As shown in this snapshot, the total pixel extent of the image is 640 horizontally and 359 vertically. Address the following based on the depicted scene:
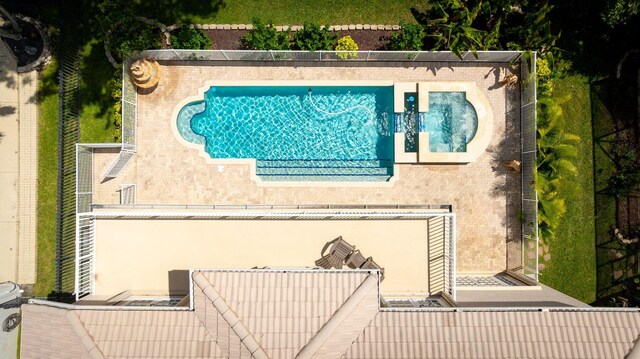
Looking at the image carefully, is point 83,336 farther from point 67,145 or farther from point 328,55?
point 328,55

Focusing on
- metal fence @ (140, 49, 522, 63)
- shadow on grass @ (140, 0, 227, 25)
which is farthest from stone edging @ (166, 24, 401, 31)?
metal fence @ (140, 49, 522, 63)

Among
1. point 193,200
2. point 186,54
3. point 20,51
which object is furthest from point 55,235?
point 186,54

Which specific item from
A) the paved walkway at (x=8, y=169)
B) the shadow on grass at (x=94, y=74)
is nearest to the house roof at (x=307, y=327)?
the paved walkway at (x=8, y=169)

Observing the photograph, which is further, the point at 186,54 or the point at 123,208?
the point at 186,54

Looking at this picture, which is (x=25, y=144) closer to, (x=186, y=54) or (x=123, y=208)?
(x=123, y=208)

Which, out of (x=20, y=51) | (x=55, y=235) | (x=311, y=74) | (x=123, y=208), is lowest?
(x=55, y=235)

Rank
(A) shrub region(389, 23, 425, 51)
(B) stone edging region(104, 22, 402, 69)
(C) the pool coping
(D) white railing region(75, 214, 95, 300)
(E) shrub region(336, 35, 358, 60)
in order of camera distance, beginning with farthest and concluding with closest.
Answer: (B) stone edging region(104, 22, 402, 69) → (C) the pool coping → (E) shrub region(336, 35, 358, 60) → (A) shrub region(389, 23, 425, 51) → (D) white railing region(75, 214, 95, 300)

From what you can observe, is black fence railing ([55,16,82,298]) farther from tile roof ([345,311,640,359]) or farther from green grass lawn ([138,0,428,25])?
tile roof ([345,311,640,359])
